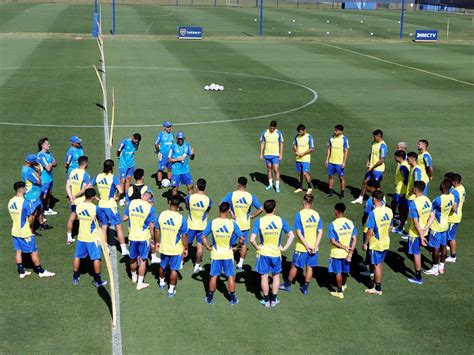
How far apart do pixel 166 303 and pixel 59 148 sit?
465 inches

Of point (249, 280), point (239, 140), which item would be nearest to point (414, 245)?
point (249, 280)

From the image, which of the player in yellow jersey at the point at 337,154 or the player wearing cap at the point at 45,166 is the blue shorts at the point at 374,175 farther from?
A: the player wearing cap at the point at 45,166

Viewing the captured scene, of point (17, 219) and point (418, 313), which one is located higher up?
point (17, 219)

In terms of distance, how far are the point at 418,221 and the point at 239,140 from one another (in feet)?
38.7

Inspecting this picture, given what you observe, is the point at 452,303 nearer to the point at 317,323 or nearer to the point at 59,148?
the point at 317,323

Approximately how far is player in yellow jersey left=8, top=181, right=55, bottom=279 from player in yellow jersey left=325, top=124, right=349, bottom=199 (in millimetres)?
8952

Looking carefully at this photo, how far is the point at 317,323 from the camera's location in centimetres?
1117

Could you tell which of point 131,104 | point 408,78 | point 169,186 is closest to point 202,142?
point 169,186

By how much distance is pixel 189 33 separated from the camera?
2279 inches

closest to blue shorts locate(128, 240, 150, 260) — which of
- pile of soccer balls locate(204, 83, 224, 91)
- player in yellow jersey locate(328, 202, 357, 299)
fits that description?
player in yellow jersey locate(328, 202, 357, 299)

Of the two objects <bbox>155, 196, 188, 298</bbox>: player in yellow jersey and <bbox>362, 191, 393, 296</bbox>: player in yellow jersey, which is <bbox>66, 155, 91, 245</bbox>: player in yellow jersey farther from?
<bbox>362, 191, 393, 296</bbox>: player in yellow jersey

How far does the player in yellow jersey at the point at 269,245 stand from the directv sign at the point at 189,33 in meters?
48.5

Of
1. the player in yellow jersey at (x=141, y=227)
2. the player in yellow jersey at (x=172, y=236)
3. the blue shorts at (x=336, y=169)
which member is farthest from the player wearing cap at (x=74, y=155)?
the blue shorts at (x=336, y=169)

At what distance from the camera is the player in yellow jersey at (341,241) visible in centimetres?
1182
